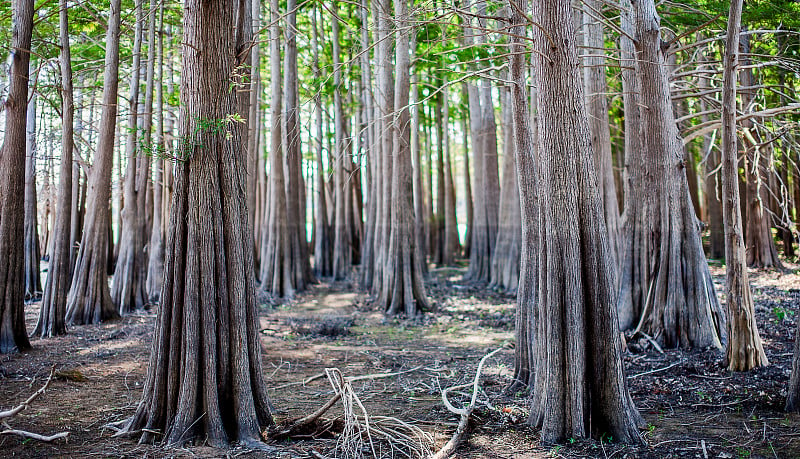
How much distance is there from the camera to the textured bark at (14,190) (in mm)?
8234

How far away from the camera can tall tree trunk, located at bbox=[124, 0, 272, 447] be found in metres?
4.98

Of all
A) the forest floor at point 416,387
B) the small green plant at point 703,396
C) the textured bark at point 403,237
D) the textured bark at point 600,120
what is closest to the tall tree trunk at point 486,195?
the textured bark at point 403,237

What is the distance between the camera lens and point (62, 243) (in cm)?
976

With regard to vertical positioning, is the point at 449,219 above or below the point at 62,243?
above

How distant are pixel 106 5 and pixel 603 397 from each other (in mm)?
12084

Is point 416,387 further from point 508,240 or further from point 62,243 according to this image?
point 508,240

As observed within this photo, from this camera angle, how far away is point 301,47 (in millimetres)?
19672

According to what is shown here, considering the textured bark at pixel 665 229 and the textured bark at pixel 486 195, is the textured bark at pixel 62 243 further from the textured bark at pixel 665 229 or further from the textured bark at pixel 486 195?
the textured bark at pixel 486 195

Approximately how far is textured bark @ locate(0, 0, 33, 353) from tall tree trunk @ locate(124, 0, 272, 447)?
453 cm

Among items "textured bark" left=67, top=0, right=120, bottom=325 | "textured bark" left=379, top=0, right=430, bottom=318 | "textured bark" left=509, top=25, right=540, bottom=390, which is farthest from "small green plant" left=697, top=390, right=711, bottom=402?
"textured bark" left=67, top=0, right=120, bottom=325

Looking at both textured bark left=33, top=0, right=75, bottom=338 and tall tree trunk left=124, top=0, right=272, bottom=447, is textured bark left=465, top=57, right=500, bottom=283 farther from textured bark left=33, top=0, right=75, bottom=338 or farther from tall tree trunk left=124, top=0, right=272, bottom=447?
tall tree trunk left=124, top=0, right=272, bottom=447

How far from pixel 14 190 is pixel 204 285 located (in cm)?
501

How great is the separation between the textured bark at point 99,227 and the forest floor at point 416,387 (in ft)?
1.75

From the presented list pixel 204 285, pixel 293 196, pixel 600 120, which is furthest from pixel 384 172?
pixel 204 285
